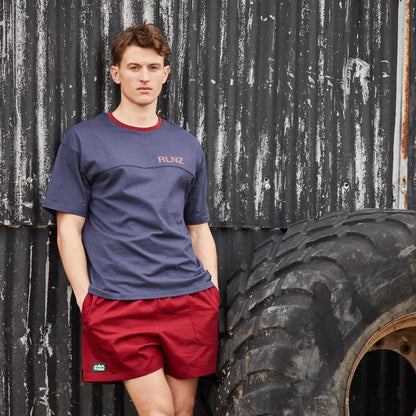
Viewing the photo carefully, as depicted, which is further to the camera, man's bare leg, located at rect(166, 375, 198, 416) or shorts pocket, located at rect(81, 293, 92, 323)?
man's bare leg, located at rect(166, 375, 198, 416)

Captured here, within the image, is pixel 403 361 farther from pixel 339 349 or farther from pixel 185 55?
pixel 185 55

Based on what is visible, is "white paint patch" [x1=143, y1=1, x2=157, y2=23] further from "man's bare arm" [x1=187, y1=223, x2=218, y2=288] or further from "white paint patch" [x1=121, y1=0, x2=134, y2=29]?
"man's bare arm" [x1=187, y1=223, x2=218, y2=288]

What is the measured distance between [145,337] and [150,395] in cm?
24

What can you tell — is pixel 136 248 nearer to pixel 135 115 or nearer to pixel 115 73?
pixel 135 115

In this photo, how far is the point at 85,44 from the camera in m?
3.19

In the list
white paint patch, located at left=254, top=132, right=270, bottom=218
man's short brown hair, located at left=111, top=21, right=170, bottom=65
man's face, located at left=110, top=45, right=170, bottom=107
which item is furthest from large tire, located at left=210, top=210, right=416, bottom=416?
man's short brown hair, located at left=111, top=21, right=170, bottom=65

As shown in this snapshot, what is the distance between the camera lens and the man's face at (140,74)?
9.37ft

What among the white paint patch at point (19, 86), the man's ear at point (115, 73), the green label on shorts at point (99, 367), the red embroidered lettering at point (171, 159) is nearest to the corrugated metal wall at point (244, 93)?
the white paint patch at point (19, 86)

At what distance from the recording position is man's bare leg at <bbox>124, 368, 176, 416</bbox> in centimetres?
266

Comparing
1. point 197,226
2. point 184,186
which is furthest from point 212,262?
point 184,186

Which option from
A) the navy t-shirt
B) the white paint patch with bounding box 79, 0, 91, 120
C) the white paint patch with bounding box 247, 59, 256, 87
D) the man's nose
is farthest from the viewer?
the white paint patch with bounding box 247, 59, 256, 87

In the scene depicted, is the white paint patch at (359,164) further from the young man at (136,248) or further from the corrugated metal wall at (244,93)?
the young man at (136,248)

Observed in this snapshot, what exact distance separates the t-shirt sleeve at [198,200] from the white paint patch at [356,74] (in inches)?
40.5

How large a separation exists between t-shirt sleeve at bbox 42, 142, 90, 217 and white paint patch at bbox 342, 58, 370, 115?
162 centimetres
